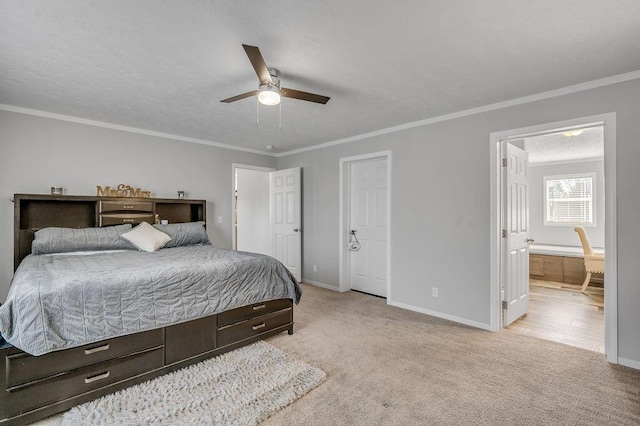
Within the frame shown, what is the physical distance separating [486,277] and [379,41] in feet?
8.75

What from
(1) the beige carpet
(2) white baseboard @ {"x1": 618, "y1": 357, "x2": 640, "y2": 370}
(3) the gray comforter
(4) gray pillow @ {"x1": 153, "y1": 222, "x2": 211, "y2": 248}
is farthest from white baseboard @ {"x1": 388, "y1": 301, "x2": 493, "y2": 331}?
(4) gray pillow @ {"x1": 153, "y1": 222, "x2": 211, "y2": 248}

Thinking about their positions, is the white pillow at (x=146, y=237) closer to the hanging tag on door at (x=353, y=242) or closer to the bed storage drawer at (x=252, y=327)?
the bed storage drawer at (x=252, y=327)

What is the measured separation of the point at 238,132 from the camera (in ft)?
14.3

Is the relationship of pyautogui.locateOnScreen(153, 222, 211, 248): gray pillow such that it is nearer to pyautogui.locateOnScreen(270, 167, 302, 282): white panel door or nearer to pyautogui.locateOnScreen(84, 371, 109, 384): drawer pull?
pyautogui.locateOnScreen(270, 167, 302, 282): white panel door

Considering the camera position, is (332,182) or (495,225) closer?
(495,225)

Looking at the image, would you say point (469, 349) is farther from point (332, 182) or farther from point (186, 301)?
point (332, 182)

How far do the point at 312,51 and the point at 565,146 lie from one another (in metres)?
5.14

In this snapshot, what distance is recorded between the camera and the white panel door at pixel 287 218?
533 centimetres

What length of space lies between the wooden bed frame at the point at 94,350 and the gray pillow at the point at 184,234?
63 cm

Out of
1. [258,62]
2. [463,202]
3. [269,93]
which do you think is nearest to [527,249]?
[463,202]

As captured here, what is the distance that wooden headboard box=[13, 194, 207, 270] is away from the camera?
3334 mm

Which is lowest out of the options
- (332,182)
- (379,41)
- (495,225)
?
(495,225)

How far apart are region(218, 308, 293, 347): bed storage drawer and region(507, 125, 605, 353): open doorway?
8.17 feet

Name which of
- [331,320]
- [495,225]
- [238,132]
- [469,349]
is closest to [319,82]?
[238,132]
